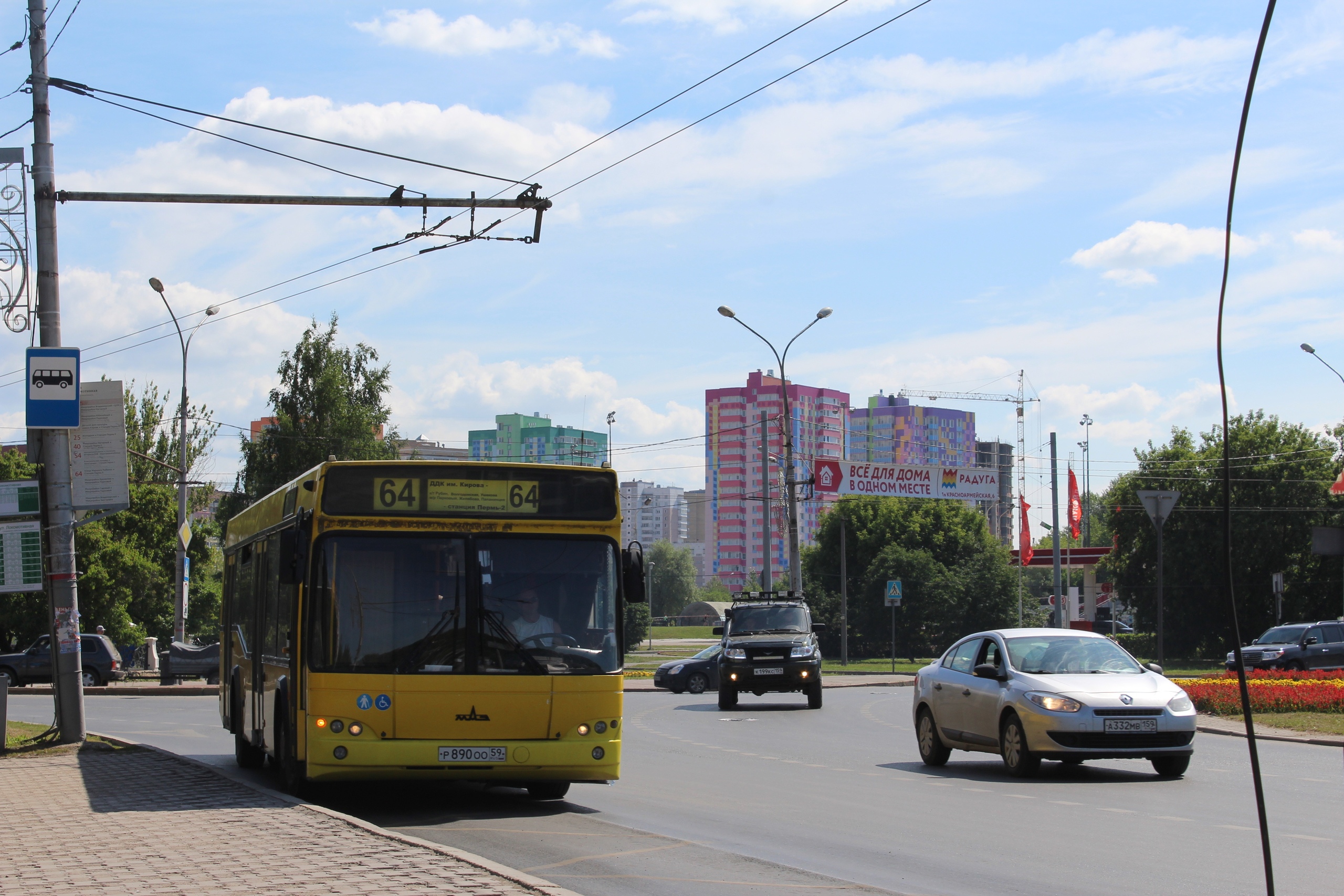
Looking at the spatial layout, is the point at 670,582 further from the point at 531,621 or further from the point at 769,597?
the point at 531,621

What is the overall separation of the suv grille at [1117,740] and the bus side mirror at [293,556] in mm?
7155

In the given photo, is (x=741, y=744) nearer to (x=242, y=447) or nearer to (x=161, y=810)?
(x=161, y=810)

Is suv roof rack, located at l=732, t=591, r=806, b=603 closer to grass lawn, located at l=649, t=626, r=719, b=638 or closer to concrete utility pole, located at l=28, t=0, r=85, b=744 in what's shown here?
concrete utility pole, located at l=28, t=0, r=85, b=744

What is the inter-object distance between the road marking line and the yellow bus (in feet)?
5.35

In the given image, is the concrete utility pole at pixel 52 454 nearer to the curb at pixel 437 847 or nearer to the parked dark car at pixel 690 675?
the curb at pixel 437 847

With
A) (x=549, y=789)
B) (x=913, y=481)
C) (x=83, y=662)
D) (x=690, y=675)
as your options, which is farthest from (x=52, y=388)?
(x=913, y=481)

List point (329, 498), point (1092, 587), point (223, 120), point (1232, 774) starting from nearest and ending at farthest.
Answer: point (329, 498), point (1232, 774), point (223, 120), point (1092, 587)

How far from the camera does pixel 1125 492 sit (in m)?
67.8

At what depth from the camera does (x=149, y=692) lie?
37.1 meters

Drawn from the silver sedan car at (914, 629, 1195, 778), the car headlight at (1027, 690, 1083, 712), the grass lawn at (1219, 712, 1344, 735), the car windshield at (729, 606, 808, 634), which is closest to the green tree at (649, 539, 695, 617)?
the car windshield at (729, 606, 808, 634)

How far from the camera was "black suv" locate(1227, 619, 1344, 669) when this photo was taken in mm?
37656

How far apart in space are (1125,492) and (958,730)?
55.6 metres

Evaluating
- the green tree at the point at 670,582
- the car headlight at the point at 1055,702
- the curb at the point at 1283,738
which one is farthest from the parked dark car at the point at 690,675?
the green tree at the point at 670,582

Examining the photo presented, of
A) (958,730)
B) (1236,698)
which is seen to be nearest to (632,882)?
(958,730)
